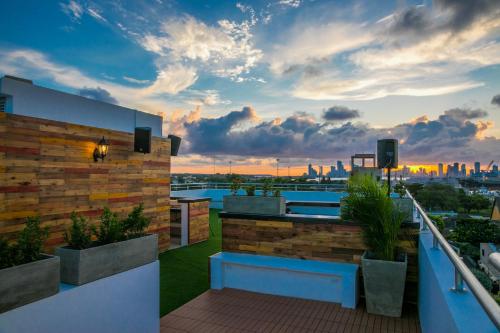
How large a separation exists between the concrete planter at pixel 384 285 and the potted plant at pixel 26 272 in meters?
3.21

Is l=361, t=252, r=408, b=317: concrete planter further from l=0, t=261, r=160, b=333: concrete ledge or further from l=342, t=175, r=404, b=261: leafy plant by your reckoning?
l=0, t=261, r=160, b=333: concrete ledge

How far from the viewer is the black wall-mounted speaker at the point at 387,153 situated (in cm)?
543

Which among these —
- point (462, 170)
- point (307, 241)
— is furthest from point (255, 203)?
point (462, 170)

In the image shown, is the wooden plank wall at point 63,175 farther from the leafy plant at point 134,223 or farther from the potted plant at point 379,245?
the potted plant at point 379,245

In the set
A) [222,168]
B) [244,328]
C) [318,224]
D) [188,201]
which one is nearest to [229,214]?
[318,224]

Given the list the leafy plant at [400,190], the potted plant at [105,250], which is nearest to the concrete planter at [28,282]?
the potted plant at [105,250]

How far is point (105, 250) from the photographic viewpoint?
2922 mm

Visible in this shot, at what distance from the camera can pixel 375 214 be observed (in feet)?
13.4

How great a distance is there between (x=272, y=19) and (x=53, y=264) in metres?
7.16

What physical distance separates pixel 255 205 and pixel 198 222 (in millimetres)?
3552

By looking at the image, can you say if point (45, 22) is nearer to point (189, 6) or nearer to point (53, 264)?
point (189, 6)

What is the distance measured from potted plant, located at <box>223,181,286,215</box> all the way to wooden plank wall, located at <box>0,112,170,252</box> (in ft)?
7.24

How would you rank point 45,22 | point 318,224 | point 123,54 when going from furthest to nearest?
1. point 123,54
2. point 45,22
3. point 318,224

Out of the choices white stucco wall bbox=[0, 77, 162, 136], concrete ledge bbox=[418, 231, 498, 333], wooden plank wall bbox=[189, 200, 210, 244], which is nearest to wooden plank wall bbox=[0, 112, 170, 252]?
white stucco wall bbox=[0, 77, 162, 136]
